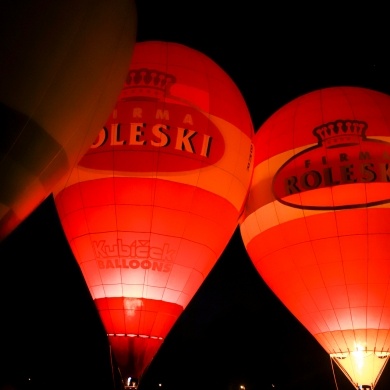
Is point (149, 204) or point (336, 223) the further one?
point (336, 223)

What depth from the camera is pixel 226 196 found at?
18.5ft

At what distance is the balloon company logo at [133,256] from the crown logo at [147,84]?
1.43 m

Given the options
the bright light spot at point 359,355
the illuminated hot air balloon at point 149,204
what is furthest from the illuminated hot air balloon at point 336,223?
the illuminated hot air balloon at point 149,204

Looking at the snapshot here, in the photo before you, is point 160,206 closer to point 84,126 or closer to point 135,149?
point 135,149

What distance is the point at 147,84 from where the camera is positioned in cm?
541

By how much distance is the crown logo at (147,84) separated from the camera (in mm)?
5352

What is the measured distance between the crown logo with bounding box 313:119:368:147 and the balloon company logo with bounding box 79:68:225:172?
5.27 feet

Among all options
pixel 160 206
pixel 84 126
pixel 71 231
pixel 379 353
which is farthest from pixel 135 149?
pixel 379 353

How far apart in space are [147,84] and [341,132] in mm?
2366

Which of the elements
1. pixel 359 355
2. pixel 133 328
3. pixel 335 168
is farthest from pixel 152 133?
pixel 359 355

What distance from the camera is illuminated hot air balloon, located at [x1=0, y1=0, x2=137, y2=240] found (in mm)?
2611

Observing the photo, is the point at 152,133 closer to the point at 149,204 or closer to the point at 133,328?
the point at 149,204

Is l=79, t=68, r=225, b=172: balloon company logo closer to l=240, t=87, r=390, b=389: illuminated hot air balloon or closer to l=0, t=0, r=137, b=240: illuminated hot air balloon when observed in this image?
l=240, t=87, r=390, b=389: illuminated hot air balloon

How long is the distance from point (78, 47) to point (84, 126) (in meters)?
0.48
